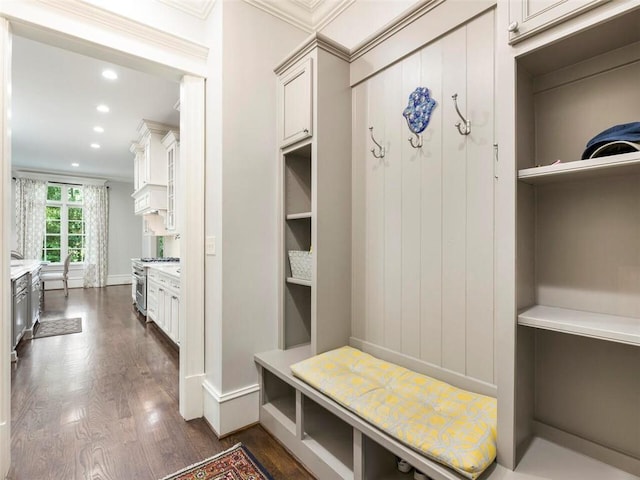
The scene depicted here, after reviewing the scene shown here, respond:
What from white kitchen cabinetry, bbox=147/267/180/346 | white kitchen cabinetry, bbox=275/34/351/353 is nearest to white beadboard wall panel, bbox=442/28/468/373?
white kitchen cabinetry, bbox=275/34/351/353

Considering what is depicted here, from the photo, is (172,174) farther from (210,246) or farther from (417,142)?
(417,142)

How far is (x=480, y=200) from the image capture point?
1.36 metres

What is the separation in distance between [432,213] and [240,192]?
1.16 m

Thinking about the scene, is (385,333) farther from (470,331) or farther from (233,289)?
(233,289)

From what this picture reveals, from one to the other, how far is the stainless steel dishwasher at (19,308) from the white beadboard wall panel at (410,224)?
3.77 m

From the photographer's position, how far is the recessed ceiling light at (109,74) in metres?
3.17

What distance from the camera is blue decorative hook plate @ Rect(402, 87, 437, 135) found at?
1.55 metres

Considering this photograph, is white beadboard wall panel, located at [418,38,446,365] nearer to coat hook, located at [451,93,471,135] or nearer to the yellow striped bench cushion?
coat hook, located at [451,93,471,135]

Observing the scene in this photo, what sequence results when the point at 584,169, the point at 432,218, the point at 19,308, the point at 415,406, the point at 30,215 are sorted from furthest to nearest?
the point at 30,215 → the point at 19,308 → the point at 432,218 → the point at 415,406 → the point at 584,169

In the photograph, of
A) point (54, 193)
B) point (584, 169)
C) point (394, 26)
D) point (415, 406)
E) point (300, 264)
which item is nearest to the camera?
point (584, 169)

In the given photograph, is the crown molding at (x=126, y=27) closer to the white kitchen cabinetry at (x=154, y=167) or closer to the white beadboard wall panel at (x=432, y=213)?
the white beadboard wall panel at (x=432, y=213)

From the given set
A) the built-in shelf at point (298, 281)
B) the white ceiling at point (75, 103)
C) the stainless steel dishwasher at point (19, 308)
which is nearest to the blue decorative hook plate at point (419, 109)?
the built-in shelf at point (298, 281)

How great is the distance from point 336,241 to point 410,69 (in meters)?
1.01

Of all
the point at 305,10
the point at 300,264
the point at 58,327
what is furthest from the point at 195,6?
the point at 58,327
